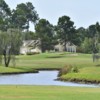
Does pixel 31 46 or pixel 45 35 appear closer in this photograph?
pixel 45 35

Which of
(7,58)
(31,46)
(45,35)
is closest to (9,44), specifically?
(7,58)

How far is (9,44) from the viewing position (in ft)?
300

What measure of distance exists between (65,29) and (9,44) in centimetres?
8540

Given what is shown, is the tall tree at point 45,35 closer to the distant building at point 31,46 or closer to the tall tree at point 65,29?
the distant building at point 31,46

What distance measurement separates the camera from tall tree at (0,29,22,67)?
9033cm

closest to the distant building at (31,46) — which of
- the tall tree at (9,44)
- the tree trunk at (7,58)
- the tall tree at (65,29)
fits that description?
the tall tree at (65,29)

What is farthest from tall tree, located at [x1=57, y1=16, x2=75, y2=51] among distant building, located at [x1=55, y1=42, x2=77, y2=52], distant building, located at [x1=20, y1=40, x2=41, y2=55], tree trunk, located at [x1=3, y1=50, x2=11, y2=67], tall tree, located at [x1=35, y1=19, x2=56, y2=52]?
tree trunk, located at [x1=3, y1=50, x2=11, y2=67]

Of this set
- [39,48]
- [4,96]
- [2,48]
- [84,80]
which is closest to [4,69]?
[2,48]

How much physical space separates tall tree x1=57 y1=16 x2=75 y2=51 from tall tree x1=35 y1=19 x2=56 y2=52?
409cm

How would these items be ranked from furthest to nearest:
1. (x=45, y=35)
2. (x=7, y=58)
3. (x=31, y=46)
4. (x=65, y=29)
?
(x=31, y=46) < (x=45, y=35) < (x=65, y=29) < (x=7, y=58)

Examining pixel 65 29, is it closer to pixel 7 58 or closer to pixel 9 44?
pixel 9 44

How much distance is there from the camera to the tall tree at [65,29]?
567 feet

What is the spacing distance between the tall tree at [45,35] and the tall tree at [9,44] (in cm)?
8087

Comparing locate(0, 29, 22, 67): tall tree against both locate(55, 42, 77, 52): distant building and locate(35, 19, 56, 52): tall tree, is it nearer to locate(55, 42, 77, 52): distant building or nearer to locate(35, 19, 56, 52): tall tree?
locate(35, 19, 56, 52): tall tree
